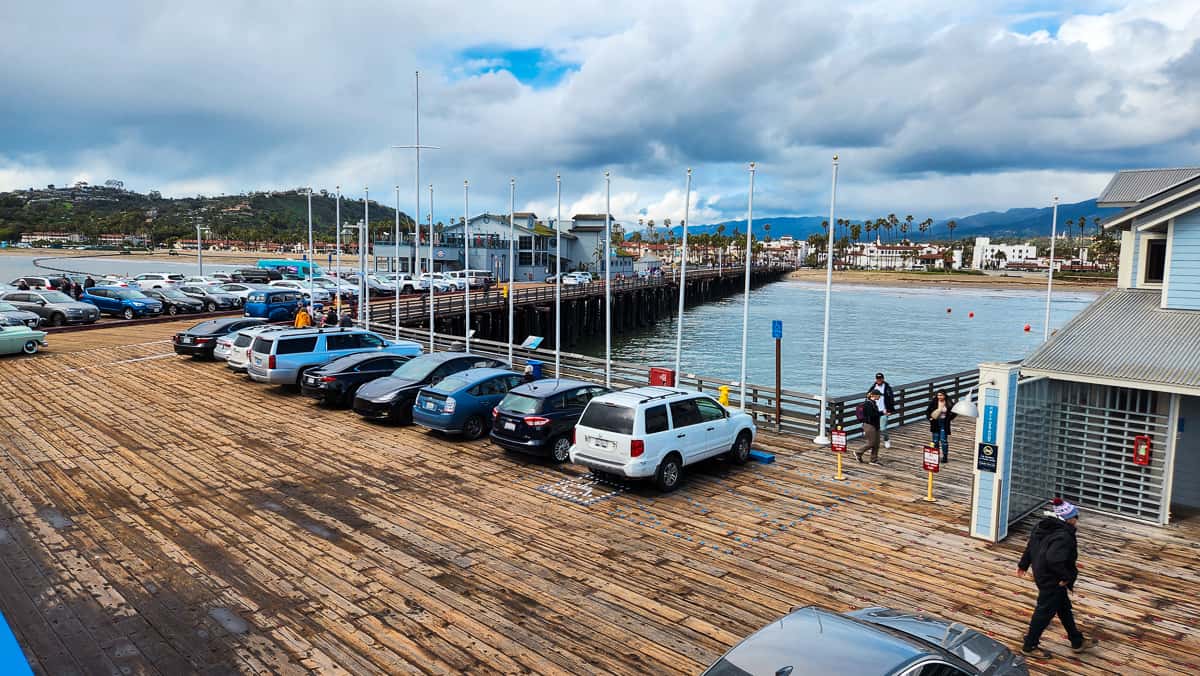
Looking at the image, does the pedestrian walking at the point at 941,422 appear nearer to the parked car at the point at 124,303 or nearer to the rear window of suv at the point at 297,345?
the rear window of suv at the point at 297,345

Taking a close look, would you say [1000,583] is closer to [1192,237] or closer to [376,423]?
[1192,237]

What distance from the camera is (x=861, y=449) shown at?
15133 millimetres

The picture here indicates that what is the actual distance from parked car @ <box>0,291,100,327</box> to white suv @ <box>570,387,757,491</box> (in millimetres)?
31565

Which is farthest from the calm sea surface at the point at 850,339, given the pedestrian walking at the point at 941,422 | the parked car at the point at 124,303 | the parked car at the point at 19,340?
the parked car at the point at 19,340

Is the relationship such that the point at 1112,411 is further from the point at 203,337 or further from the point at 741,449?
the point at 203,337

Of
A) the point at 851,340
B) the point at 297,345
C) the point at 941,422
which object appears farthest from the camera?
the point at 851,340

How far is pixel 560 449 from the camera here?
14.2 metres

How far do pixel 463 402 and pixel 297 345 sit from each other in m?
7.02

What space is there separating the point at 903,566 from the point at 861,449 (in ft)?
18.9

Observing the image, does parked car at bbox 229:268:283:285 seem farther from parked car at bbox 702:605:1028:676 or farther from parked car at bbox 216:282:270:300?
parked car at bbox 702:605:1028:676

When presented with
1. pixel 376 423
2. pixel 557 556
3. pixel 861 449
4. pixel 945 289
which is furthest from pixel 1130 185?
pixel 945 289

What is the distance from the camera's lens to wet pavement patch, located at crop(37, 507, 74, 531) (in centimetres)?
1039

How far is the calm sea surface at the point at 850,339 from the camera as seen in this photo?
4319 centimetres

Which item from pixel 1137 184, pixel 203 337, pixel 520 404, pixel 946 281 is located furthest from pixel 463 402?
pixel 946 281
